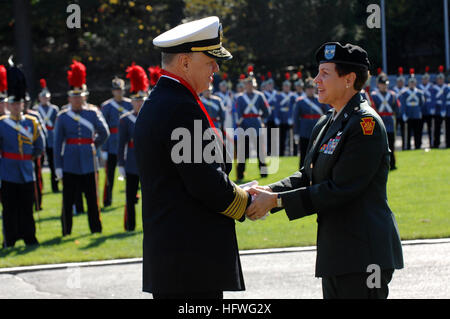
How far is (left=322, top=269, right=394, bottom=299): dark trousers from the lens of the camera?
4.50 meters

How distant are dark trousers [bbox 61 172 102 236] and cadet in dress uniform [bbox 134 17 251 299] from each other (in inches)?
278

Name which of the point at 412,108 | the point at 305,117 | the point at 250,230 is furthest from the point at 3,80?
the point at 412,108

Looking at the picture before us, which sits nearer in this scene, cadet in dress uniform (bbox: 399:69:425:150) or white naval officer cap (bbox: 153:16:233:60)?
white naval officer cap (bbox: 153:16:233:60)

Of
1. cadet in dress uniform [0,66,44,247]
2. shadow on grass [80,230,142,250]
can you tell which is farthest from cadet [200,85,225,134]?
cadet in dress uniform [0,66,44,247]

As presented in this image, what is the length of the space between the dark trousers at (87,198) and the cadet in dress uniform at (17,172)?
1.97 feet

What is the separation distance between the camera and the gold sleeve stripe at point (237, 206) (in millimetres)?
4391

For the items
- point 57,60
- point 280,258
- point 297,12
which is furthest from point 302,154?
point 57,60

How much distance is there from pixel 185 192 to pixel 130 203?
7283mm

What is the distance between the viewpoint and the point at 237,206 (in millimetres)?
4422


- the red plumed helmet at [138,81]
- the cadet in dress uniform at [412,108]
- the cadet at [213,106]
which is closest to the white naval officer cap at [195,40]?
the red plumed helmet at [138,81]

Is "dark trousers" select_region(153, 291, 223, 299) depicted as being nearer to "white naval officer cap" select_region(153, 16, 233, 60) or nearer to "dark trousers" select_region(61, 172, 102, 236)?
"white naval officer cap" select_region(153, 16, 233, 60)

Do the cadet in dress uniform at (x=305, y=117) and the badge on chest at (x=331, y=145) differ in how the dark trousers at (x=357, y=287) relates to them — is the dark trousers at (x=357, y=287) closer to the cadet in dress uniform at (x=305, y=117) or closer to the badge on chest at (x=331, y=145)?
the badge on chest at (x=331, y=145)
